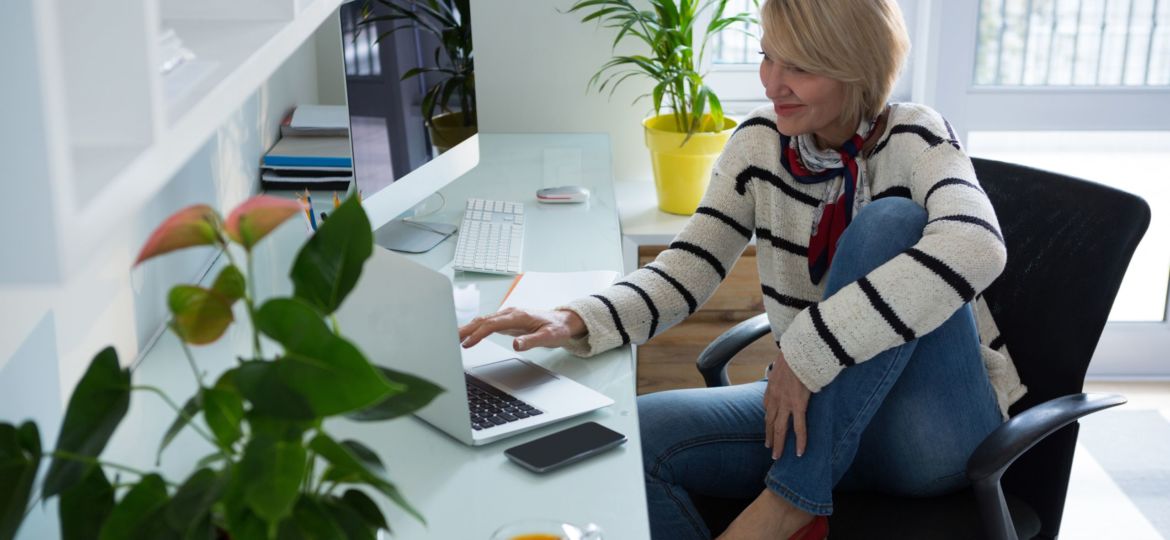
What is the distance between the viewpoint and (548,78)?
2863 millimetres

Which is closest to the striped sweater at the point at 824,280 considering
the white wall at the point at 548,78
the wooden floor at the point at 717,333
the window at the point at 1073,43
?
the wooden floor at the point at 717,333

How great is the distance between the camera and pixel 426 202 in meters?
2.28

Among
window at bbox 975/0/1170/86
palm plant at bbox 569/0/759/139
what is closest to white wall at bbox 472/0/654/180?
palm plant at bbox 569/0/759/139

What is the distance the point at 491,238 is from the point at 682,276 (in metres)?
0.43

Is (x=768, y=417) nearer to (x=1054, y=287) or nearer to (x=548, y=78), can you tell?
(x=1054, y=287)

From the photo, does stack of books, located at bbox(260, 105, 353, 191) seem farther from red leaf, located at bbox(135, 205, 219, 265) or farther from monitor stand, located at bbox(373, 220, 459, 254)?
red leaf, located at bbox(135, 205, 219, 265)

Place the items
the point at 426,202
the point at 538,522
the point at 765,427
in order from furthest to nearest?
the point at 426,202 < the point at 765,427 < the point at 538,522

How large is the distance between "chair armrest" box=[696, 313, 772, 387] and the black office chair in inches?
9.6

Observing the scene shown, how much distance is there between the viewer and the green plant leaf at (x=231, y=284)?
2.20ft

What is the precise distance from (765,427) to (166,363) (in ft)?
2.61

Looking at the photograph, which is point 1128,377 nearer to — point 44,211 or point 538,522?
point 538,522

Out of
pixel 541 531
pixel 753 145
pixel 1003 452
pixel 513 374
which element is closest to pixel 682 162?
pixel 753 145

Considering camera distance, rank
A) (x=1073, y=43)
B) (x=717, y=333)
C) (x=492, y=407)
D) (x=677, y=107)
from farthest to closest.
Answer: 1. (x=1073, y=43)
2. (x=677, y=107)
3. (x=717, y=333)
4. (x=492, y=407)

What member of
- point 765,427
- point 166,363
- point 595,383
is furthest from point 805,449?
point 166,363
